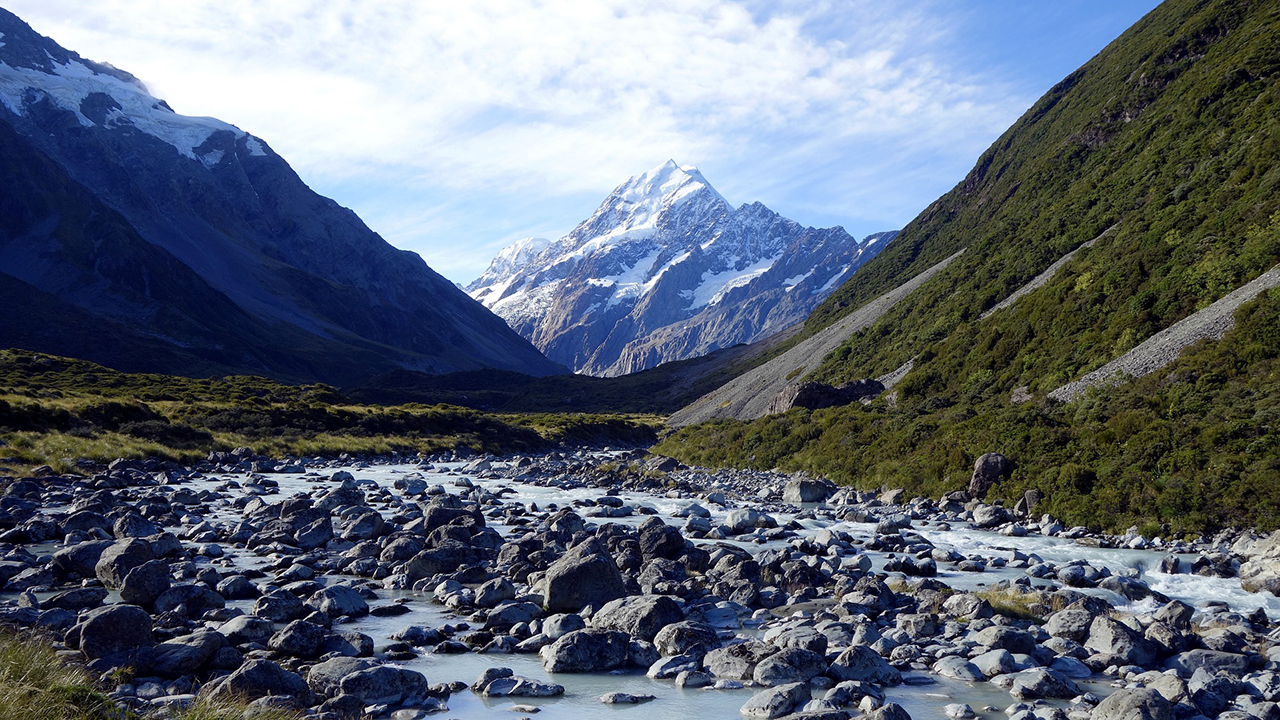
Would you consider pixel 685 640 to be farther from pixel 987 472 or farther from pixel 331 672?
pixel 987 472

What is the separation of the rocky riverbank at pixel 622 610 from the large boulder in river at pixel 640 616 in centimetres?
7

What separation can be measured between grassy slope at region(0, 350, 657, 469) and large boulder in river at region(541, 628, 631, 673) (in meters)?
35.7

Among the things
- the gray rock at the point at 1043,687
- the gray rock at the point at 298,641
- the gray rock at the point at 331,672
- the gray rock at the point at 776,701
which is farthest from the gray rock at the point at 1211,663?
the gray rock at the point at 298,641

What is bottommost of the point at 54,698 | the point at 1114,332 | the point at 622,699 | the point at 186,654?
the point at 622,699

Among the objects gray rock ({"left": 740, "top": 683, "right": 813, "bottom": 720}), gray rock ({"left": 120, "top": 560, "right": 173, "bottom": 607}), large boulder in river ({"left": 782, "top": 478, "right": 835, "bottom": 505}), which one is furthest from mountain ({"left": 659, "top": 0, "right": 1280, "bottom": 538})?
gray rock ({"left": 120, "top": 560, "right": 173, "bottom": 607})

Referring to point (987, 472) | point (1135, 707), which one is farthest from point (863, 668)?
point (987, 472)

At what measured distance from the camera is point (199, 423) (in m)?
57.8

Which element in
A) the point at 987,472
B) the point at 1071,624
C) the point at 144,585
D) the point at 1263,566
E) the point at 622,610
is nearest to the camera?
the point at 1071,624

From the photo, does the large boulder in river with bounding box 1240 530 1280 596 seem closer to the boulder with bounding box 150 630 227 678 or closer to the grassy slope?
the boulder with bounding box 150 630 227 678

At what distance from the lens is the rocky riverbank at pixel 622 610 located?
38.1ft

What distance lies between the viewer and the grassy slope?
4328cm

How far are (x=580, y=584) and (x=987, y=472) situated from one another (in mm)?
23427

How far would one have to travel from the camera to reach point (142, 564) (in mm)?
16547

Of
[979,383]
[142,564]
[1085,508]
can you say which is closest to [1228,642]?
[1085,508]
